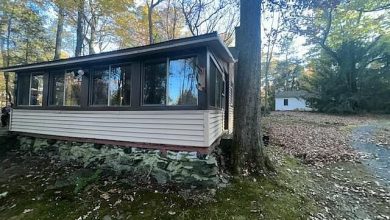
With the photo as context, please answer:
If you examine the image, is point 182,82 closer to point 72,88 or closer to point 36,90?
point 72,88

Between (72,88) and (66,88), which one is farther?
(66,88)

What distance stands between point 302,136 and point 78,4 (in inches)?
601

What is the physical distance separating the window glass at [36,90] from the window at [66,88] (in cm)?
82

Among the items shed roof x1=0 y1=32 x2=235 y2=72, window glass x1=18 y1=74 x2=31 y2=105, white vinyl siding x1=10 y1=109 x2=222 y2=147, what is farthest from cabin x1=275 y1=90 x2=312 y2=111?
window glass x1=18 y1=74 x2=31 y2=105

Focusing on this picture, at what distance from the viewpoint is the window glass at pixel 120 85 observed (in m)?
7.11

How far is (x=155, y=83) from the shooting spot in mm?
6594

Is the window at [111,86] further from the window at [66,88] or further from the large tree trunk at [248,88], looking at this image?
the large tree trunk at [248,88]

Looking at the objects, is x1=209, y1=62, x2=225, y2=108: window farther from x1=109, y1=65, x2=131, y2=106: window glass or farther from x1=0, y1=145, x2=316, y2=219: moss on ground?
x1=109, y1=65, x2=131, y2=106: window glass

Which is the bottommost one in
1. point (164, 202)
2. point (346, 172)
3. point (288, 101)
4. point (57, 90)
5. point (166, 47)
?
point (164, 202)

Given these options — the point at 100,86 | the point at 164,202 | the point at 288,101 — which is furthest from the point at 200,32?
the point at 288,101

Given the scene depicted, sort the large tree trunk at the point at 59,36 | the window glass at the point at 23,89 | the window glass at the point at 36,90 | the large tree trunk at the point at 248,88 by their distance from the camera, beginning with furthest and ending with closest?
the large tree trunk at the point at 59,36
the window glass at the point at 23,89
the window glass at the point at 36,90
the large tree trunk at the point at 248,88

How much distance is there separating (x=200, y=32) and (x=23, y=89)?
14.5 meters

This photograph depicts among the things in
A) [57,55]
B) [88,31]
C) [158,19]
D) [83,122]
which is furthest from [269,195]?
[88,31]

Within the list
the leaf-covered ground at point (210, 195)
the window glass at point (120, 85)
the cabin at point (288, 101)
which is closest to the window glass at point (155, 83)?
the window glass at point (120, 85)
